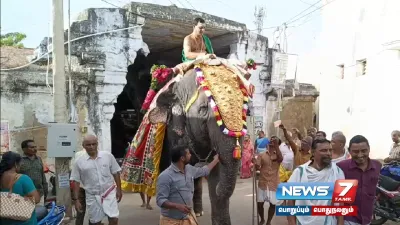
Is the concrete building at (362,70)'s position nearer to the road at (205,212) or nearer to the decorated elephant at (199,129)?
the road at (205,212)

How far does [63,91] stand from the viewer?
6594 millimetres

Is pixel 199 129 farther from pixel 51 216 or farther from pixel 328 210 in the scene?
pixel 328 210

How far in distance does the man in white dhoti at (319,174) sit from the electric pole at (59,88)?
161 inches

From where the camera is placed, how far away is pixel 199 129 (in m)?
5.18

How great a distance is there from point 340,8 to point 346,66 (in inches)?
69.7

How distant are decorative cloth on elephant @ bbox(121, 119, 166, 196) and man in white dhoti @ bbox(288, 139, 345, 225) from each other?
263cm

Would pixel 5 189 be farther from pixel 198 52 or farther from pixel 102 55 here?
pixel 102 55

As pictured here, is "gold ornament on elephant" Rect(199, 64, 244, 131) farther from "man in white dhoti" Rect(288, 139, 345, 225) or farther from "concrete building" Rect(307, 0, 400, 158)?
"concrete building" Rect(307, 0, 400, 158)

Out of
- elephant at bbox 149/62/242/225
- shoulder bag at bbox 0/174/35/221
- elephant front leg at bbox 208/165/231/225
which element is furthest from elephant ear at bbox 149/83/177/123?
shoulder bag at bbox 0/174/35/221

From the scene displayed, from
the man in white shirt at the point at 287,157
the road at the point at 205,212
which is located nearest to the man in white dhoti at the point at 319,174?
the man in white shirt at the point at 287,157

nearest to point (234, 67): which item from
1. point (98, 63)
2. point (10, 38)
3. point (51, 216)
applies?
point (51, 216)

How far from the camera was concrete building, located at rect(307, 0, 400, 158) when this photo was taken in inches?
431

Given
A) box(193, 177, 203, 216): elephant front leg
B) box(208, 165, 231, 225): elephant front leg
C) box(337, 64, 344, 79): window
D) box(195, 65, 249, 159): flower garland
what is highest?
box(337, 64, 344, 79): window

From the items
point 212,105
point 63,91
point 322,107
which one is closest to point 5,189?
point 212,105
